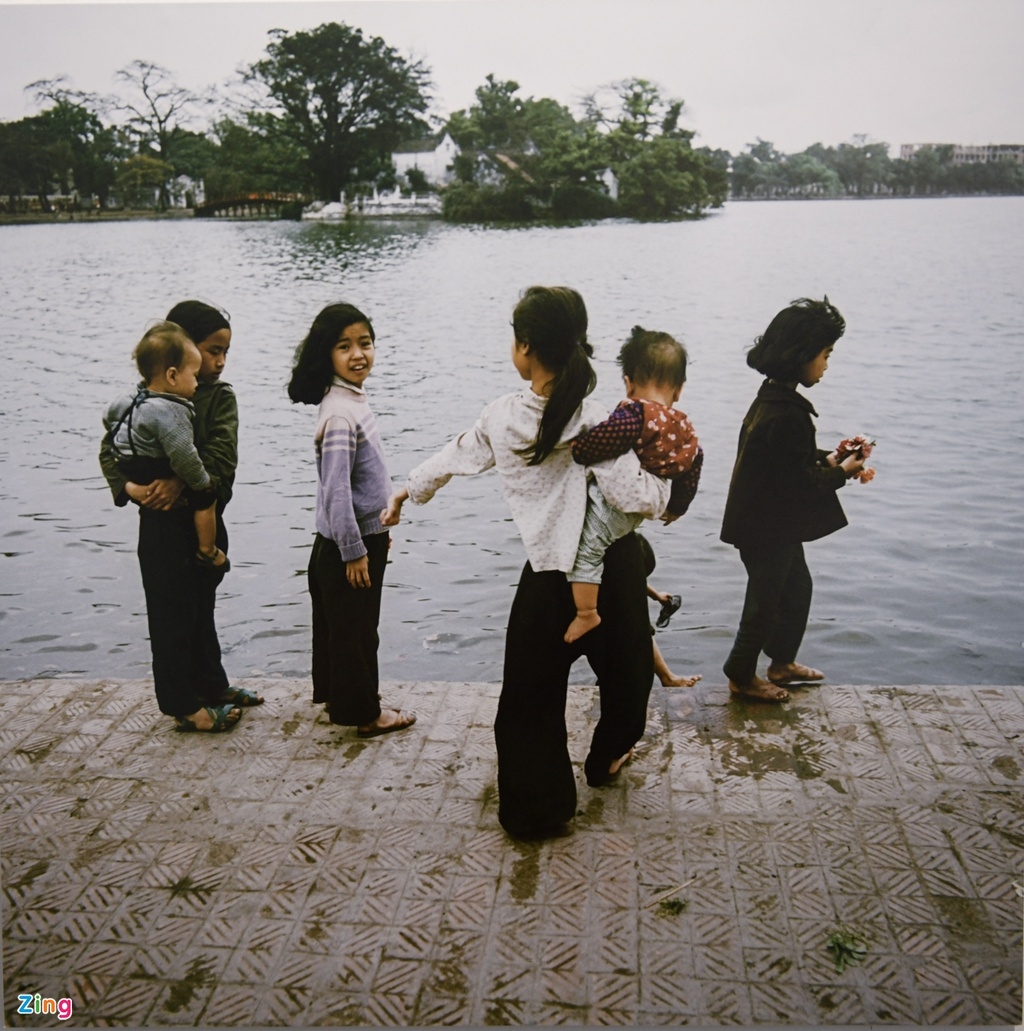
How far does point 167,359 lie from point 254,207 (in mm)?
5538

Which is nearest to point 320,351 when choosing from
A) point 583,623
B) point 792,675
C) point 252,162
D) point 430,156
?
point 583,623

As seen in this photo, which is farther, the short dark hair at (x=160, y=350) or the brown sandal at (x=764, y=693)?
the brown sandal at (x=764, y=693)

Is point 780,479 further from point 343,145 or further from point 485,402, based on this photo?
point 485,402

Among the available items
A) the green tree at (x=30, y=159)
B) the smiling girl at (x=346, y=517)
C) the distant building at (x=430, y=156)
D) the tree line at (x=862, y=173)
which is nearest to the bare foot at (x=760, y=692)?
the smiling girl at (x=346, y=517)

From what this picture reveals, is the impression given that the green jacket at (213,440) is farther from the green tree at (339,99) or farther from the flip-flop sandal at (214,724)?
the green tree at (339,99)

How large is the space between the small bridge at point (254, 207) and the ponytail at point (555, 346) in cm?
528

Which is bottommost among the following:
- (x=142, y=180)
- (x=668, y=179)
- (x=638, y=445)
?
(x=638, y=445)

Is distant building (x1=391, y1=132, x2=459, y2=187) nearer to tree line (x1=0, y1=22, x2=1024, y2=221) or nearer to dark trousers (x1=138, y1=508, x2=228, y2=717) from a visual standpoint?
tree line (x1=0, y1=22, x2=1024, y2=221)

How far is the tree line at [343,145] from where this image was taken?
4.54m

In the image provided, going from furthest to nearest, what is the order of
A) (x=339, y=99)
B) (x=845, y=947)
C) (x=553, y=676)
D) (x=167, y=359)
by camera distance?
(x=339, y=99), (x=167, y=359), (x=553, y=676), (x=845, y=947)

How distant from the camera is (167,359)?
311 cm

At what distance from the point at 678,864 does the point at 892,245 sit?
2478cm

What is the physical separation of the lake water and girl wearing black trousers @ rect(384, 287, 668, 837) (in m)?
1.47

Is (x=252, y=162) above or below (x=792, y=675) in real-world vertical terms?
above
